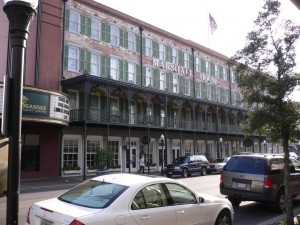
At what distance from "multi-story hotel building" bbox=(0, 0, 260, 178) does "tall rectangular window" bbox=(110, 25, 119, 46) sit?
0.26 feet

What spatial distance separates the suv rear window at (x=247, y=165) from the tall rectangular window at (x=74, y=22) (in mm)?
→ 19909

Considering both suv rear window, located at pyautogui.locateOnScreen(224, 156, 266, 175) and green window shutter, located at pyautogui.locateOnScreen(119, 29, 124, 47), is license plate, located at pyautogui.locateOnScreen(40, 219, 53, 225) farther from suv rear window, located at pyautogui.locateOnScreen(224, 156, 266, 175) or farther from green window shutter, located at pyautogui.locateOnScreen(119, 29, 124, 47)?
green window shutter, located at pyautogui.locateOnScreen(119, 29, 124, 47)

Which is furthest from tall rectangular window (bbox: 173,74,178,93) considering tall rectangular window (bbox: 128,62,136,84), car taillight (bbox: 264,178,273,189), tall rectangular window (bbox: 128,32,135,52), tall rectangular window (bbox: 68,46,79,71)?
car taillight (bbox: 264,178,273,189)

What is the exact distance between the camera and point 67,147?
87.8ft

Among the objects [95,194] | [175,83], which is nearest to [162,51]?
[175,83]

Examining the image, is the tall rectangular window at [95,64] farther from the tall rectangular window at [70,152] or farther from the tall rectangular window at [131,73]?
the tall rectangular window at [70,152]

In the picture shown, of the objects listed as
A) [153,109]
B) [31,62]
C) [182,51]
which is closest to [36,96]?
[31,62]

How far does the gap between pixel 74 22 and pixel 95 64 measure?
3705mm

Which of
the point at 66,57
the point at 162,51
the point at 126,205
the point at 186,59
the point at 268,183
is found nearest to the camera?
the point at 126,205

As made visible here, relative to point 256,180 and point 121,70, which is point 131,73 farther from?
point 256,180

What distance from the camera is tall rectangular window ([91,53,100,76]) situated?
29.1 m

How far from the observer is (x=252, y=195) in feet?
35.4

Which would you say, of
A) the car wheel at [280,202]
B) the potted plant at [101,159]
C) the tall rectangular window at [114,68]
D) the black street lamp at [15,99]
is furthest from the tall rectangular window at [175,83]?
the black street lamp at [15,99]

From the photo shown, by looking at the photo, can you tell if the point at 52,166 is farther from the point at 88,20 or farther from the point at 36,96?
the point at 88,20
